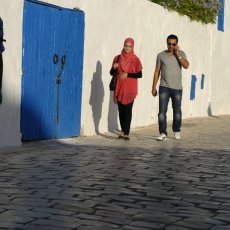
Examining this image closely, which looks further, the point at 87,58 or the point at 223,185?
the point at 87,58

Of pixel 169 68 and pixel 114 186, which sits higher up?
pixel 169 68

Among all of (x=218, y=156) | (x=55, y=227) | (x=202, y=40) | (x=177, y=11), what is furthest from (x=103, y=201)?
(x=202, y=40)

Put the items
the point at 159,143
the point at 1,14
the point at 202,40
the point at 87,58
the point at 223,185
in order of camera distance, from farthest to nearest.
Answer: the point at 202,40, the point at 87,58, the point at 159,143, the point at 1,14, the point at 223,185

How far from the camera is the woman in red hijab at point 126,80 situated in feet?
45.0

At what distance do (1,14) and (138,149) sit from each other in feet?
8.95

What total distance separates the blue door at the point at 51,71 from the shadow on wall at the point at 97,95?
0.65 metres

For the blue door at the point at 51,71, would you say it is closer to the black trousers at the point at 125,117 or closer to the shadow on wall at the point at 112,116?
the black trousers at the point at 125,117

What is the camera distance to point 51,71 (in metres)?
12.9

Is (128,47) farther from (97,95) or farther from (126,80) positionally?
(97,95)

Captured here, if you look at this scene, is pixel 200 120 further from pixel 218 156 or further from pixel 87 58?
pixel 218 156

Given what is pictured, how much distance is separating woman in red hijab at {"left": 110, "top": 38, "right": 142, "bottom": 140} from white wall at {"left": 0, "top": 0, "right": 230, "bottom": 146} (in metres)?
0.69

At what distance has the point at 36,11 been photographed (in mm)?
12180

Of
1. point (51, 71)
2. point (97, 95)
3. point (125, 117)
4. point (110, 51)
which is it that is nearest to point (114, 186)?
point (51, 71)

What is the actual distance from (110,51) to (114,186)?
24.3ft
